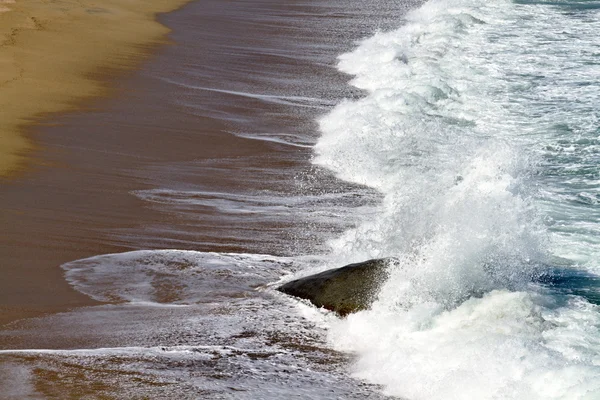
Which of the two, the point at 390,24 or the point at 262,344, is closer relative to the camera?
the point at 262,344

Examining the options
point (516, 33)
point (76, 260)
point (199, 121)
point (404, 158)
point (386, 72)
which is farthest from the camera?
point (516, 33)

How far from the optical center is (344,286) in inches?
292

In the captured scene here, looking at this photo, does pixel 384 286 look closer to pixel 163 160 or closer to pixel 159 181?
pixel 159 181

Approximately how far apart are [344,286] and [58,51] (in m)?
11.4

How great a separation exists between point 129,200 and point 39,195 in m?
0.90

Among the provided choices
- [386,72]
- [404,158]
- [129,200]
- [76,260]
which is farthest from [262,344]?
[386,72]

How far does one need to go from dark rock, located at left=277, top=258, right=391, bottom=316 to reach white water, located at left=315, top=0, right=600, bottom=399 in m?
0.11

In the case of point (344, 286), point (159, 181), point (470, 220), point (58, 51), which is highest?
point (58, 51)

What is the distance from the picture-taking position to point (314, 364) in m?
6.39

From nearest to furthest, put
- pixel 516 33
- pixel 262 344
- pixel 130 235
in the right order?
pixel 262 344, pixel 130 235, pixel 516 33

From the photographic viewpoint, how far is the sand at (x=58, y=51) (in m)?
13.0

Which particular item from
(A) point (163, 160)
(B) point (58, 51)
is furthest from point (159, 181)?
(B) point (58, 51)

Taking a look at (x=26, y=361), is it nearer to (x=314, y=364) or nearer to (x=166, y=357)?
(x=166, y=357)

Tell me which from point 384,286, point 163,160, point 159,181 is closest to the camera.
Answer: point 384,286
